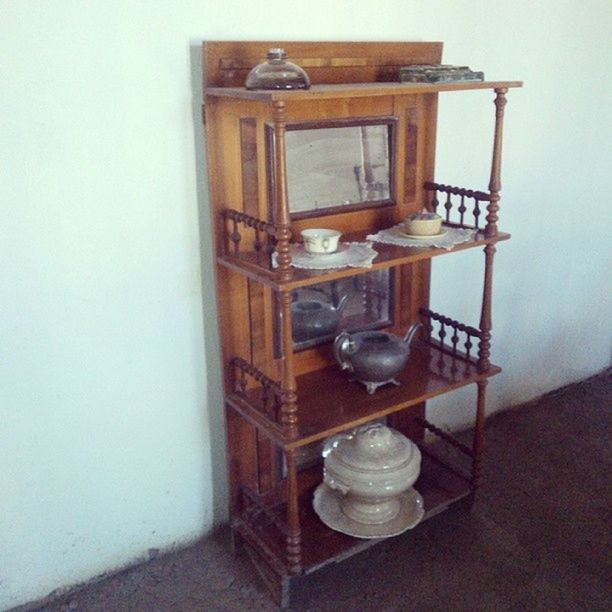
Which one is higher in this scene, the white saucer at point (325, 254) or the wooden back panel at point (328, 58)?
the wooden back panel at point (328, 58)

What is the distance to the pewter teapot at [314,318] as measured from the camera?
183 centimetres

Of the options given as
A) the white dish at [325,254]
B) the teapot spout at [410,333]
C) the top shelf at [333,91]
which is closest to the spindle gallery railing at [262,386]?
the white dish at [325,254]

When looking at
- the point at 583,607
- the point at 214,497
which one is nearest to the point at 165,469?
the point at 214,497

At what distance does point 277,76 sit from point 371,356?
749 mm

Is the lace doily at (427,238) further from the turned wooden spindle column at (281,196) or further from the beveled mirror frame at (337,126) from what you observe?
the turned wooden spindle column at (281,196)

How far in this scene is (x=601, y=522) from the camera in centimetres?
208

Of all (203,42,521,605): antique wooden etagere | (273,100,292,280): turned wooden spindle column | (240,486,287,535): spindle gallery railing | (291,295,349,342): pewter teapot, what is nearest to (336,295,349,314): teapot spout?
(291,295,349,342): pewter teapot

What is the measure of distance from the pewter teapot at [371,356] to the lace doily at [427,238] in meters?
0.28

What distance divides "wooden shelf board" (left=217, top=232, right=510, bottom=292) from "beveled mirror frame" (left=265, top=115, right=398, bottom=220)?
0.10m

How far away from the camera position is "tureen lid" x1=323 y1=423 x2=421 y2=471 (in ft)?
5.89

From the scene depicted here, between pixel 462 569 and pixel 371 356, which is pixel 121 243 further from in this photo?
pixel 462 569

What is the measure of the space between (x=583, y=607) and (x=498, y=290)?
112cm

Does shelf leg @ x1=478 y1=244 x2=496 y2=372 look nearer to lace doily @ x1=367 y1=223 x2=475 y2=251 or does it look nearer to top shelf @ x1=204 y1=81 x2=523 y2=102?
lace doily @ x1=367 y1=223 x2=475 y2=251

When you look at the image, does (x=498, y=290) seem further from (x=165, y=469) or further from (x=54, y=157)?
(x=54, y=157)
